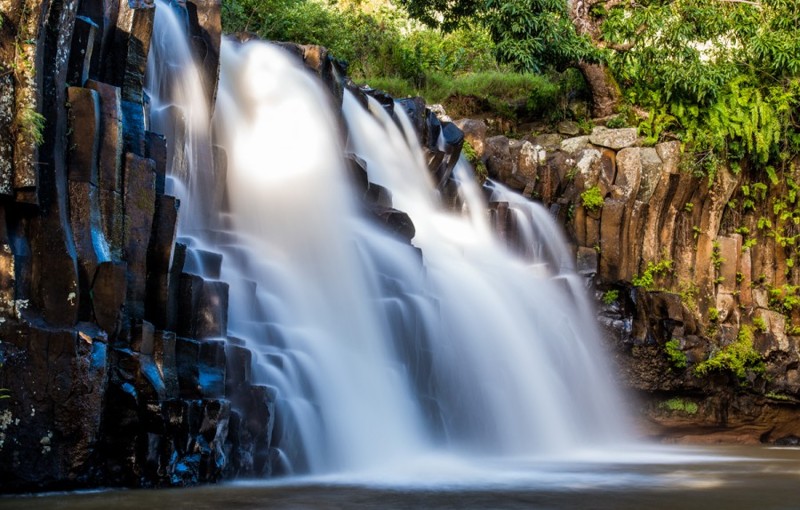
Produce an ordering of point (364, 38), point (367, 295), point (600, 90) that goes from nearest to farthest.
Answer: point (367, 295) → point (600, 90) → point (364, 38)

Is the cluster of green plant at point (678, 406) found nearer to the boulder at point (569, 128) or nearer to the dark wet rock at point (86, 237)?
the boulder at point (569, 128)

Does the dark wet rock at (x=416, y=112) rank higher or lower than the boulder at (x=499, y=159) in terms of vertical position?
higher

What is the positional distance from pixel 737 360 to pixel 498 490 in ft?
35.0

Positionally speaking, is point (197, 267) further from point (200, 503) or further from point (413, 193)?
point (413, 193)

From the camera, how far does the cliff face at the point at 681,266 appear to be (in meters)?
17.2

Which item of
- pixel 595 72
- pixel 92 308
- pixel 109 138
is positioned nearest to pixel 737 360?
pixel 595 72

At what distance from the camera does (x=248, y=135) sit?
14.1 meters

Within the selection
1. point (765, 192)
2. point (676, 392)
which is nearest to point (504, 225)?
point (676, 392)

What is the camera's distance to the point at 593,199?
1817 centimetres

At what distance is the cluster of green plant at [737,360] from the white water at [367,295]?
6.99 ft

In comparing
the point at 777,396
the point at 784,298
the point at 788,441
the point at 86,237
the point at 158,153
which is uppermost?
the point at 158,153

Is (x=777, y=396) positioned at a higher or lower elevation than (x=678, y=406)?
higher

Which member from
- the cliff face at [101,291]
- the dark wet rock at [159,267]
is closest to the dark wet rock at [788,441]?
the cliff face at [101,291]

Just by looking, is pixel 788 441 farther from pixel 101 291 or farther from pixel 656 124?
pixel 101 291
